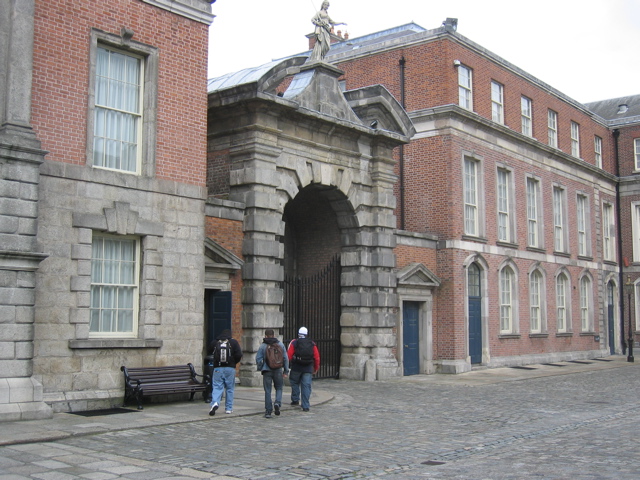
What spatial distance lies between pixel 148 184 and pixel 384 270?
835 cm

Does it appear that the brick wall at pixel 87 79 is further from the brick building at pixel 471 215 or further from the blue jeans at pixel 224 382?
the blue jeans at pixel 224 382

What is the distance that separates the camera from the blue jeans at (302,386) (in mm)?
13719

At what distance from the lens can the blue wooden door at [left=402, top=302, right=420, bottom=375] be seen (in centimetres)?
2230

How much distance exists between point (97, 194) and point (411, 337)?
1194cm

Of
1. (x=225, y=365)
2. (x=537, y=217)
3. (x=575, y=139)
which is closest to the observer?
(x=225, y=365)

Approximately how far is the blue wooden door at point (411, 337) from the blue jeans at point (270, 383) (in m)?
9.40

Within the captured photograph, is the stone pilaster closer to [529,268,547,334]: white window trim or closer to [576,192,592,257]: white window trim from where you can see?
[529,268,547,334]: white window trim

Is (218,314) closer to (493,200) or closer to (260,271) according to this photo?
(260,271)

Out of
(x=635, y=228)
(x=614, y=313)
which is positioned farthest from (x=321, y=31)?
(x=635, y=228)

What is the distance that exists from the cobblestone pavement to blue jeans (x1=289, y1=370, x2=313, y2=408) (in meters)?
0.24

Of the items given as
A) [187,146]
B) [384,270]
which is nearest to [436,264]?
[384,270]

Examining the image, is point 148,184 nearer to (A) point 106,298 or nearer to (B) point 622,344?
(A) point 106,298

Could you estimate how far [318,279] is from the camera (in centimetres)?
2056

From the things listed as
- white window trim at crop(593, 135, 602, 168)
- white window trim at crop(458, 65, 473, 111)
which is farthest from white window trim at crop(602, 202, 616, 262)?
white window trim at crop(458, 65, 473, 111)
